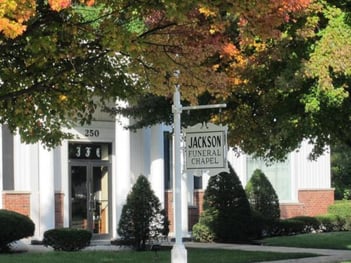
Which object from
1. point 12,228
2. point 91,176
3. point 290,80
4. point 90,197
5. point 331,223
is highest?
point 290,80

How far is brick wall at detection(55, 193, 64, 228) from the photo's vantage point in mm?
23219

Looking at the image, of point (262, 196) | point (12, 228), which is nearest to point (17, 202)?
point (12, 228)

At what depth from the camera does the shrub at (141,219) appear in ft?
64.0

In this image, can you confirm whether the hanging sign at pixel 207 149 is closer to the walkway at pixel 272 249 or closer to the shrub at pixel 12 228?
the walkway at pixel 272 249

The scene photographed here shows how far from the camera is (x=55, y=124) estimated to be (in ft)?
41.3

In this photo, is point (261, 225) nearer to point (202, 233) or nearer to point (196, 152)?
point (202, 233)

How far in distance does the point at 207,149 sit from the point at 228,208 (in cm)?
1312

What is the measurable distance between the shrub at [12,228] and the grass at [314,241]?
730cm

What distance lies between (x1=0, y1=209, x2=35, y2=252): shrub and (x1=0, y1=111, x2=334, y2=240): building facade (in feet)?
7.15

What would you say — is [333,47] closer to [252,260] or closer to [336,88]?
[336,88]

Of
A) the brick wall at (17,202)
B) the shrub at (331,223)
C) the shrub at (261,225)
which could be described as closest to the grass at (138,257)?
the brick wall at (17,202)

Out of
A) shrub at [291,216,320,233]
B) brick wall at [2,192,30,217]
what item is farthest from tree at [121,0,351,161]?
shrub at [291,216,320,233]

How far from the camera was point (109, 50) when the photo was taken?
31.4 ft

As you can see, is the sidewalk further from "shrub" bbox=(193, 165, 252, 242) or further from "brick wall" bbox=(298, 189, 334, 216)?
"brick wall" bbox=(298, 189, 334, 216)
